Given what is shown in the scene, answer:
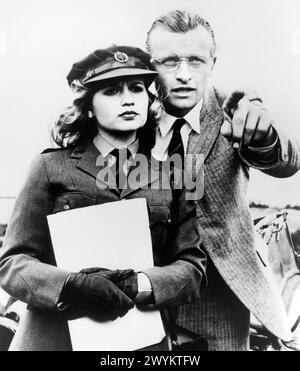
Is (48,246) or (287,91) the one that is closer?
(48,246)

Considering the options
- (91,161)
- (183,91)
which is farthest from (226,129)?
(91,161)

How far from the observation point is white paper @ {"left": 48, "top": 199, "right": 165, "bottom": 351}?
3074mm

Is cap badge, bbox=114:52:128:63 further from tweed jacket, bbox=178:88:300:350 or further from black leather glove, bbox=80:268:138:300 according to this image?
black leather glove, bbox=80:268:138:300

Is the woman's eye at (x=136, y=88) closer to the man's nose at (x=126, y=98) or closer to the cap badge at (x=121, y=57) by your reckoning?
the man's nose at (x=126, y=98)

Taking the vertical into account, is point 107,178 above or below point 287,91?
below

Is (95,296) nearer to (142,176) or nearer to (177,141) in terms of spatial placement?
(142,176)

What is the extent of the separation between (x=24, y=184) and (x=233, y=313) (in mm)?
1477

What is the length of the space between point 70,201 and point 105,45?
100cm

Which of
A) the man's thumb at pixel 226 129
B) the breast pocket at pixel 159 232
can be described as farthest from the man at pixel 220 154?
the breast pocket at pixel 159 232

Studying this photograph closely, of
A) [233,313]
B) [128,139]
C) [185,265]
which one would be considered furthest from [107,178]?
[233,313]

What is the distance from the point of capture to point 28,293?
10.0 ft

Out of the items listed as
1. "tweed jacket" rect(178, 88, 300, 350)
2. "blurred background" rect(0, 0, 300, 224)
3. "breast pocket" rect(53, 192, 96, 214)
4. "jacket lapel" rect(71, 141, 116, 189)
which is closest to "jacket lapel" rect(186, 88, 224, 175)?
"tweed jacket" rect(178, 88, 300, 350)

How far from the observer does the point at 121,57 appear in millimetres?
3268
